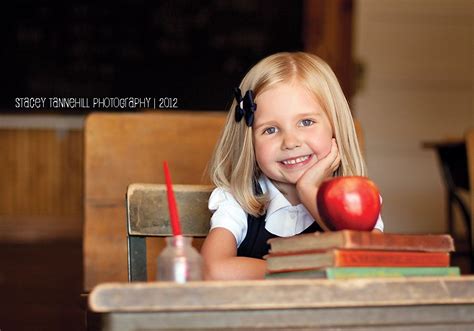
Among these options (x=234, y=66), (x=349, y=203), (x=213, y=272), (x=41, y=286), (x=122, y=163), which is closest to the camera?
(x=349, y=203)

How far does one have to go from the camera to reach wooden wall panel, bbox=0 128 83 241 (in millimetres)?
6988

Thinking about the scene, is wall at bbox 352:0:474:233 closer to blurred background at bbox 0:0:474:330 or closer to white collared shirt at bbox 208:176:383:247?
blurred background at bbox 0:0:474:330

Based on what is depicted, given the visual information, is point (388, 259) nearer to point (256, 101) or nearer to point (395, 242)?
point (395, 242)

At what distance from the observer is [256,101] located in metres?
1.71

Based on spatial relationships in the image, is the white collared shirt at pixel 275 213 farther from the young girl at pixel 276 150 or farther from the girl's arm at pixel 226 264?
the girl's arm at pixel 226 264

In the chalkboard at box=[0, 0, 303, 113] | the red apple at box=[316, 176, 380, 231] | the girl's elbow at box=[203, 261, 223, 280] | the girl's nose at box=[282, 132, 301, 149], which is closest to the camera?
the red apple at box=[316, 176, 380, 231]

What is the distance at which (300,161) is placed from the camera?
1655 millimetres

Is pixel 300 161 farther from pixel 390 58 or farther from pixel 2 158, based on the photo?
pixel 2 158

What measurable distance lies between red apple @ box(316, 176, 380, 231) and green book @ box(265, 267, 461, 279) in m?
0.11

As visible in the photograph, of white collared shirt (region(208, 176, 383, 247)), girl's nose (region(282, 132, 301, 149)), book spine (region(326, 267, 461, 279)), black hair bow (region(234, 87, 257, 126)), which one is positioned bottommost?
book spine (region(326, 267, 461, 279))

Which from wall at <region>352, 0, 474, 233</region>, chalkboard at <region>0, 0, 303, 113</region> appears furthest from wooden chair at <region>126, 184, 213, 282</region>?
chalkboard at <region>0, 0, 303, 113</region>

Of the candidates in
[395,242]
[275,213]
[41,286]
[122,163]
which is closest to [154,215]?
[275,213]

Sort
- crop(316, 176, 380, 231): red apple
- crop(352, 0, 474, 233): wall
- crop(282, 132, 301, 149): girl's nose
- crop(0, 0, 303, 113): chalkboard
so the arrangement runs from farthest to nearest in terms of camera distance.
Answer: crop(0, 0, 303, 113): chalkboard < crop(352, 0, 474, 233): wall < crop(282, 132, 301, 149): girl's nose < crop(316, 176, 380, 231): red apple

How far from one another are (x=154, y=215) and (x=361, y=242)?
868mm
